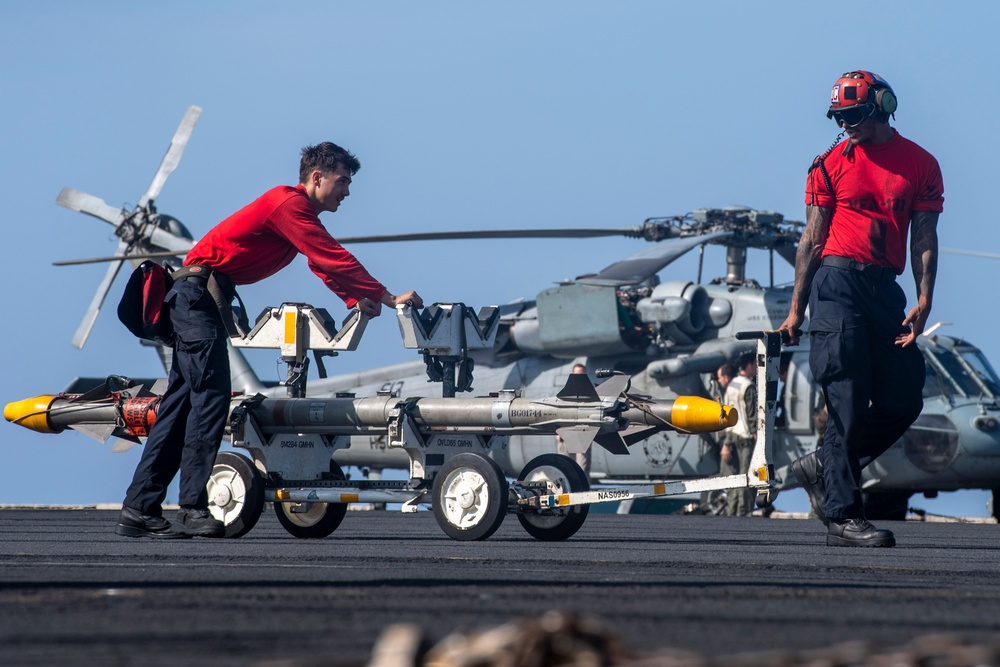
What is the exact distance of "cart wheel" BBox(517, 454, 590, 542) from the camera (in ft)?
27.3

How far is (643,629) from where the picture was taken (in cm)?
307

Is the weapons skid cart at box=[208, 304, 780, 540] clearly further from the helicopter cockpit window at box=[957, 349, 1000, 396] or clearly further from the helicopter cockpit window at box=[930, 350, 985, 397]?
the helicopter cockpit window at box=[957, 349, 1000, 396]

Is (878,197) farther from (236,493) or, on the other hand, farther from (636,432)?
(236,493)

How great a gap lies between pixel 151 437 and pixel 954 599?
469 centimetres

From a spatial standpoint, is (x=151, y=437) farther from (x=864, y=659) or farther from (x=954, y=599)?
(x=864, y=659)

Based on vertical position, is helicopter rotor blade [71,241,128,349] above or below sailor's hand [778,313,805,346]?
above

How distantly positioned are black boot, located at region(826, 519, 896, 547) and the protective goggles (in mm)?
2021

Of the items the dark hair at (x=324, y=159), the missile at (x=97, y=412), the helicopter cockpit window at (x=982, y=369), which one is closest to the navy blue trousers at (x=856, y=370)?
the dark hair at (x=324, y=159)

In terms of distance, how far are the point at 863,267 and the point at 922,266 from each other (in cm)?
31

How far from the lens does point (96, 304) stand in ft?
63.2

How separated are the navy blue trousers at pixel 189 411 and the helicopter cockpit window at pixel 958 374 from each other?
10.0m

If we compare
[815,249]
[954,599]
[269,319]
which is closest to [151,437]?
[269,319]

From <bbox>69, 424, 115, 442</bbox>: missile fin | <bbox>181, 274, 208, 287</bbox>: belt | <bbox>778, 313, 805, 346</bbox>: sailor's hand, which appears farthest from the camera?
<bbox>69, 424, 115, 442</bbox>: missile fin

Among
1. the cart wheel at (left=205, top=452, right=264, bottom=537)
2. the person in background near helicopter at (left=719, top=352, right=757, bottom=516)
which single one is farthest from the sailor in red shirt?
the person in background near helicopter at (left=719, top=352, right=757, bottom=516)
